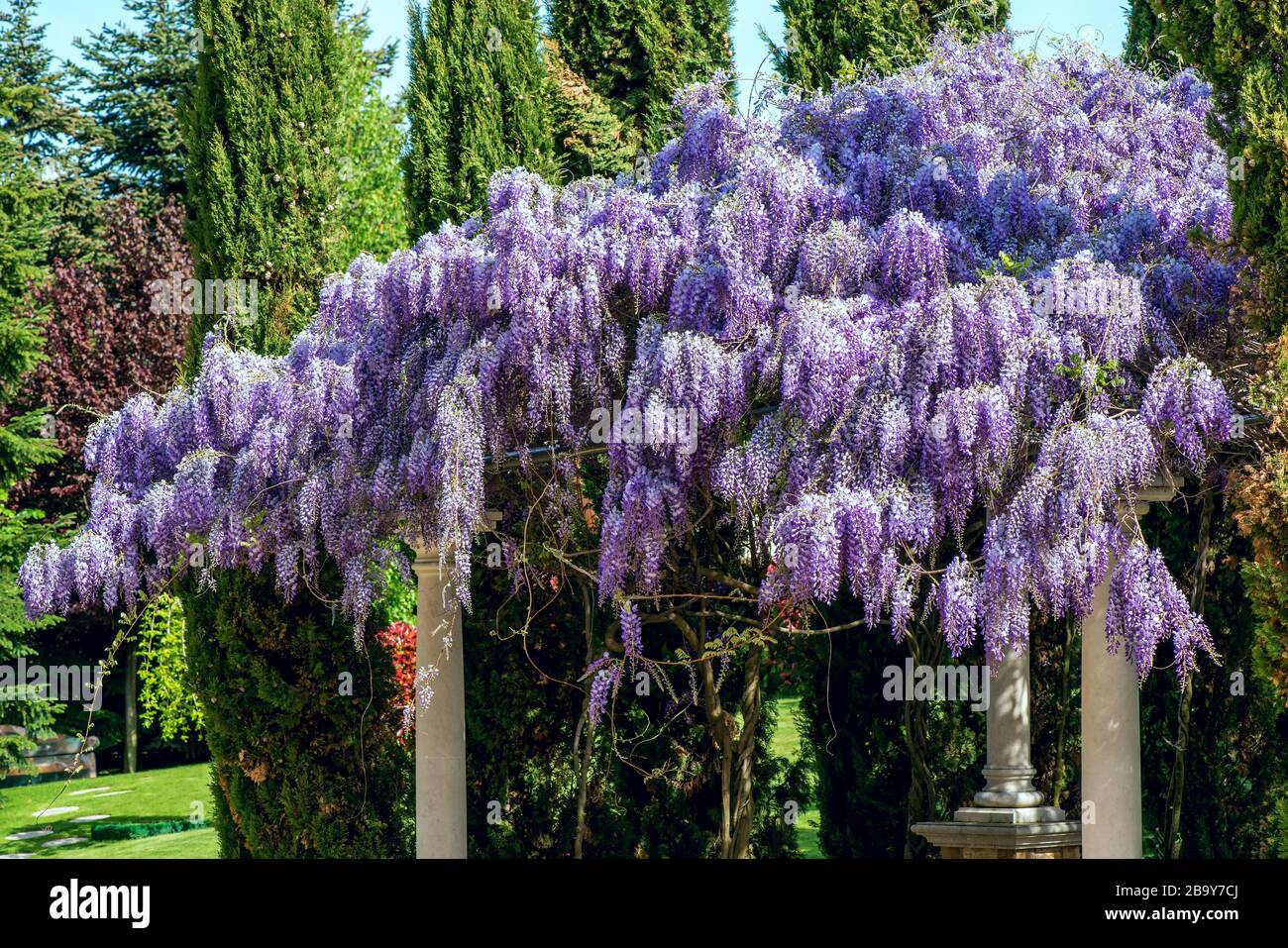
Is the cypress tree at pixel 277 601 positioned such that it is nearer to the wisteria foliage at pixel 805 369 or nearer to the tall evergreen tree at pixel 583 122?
the wisteria foliage at pixel 805 369

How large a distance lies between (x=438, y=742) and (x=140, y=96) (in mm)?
19416

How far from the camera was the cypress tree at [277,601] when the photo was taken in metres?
10.1

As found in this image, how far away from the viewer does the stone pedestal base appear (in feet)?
26.9

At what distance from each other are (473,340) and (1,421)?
35.5 ft

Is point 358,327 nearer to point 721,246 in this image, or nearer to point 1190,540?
point 721,246

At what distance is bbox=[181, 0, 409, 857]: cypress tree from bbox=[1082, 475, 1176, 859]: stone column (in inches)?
177

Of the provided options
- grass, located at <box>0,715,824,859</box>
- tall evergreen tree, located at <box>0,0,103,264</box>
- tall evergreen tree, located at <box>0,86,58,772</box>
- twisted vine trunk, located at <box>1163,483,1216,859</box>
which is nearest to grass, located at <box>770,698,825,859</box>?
grass, located at <box>0,715,824,859</box>

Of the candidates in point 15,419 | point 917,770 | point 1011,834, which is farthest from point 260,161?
point 1011,834

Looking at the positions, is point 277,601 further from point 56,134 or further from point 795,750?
point 56,134

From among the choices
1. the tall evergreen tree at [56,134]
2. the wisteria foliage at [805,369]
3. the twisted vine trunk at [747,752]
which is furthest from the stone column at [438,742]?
the tall evergreen tree at [56,134]

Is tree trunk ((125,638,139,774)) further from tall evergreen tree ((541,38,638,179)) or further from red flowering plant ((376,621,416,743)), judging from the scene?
tall evergreen tree ((541,38,638,179))

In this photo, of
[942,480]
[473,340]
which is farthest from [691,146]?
[942,480]

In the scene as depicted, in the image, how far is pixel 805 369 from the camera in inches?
278

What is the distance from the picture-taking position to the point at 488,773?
412 inches
